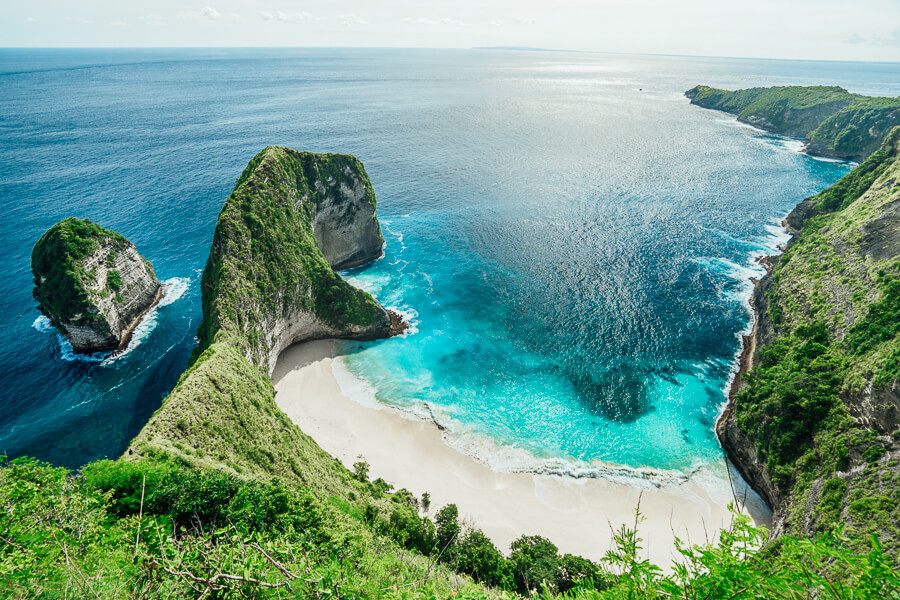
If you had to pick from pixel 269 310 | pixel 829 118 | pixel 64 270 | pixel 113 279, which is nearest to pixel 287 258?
pixel 269 310

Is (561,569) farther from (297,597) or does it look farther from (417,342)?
(417,342)

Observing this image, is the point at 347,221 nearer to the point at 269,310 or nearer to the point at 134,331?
the point at 269,310

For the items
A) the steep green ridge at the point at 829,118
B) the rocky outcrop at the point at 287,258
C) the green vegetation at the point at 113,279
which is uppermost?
the steep green ridge at the point at 829,118

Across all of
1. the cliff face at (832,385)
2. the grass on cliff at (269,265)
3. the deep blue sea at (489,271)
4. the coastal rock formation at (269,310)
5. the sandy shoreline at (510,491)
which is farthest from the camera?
the deep blue sea at (489,271)

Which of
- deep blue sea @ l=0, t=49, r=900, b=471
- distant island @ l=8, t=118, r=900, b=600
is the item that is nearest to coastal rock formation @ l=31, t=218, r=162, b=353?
distant island @ l=8, t=118, r=900, b=600

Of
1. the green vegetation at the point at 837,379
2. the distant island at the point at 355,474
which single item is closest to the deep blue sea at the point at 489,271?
the green vegetation at the point at 837,379

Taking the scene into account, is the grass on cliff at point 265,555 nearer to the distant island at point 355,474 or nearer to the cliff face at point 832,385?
the distant island at point 355,474

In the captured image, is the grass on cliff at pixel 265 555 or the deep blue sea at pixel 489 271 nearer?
the grass on cliff at pixel 265 555
